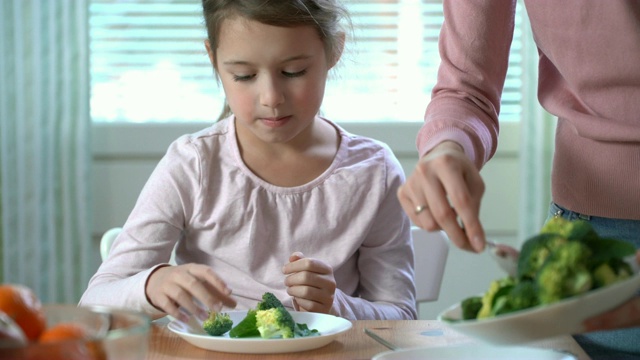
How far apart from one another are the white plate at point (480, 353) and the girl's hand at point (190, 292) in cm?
32

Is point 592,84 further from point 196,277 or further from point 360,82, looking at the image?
point 360,82

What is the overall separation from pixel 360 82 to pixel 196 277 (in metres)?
2.02

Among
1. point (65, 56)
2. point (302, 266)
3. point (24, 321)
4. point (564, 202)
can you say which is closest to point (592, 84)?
point (564, 202)

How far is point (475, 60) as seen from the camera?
1.34 meters

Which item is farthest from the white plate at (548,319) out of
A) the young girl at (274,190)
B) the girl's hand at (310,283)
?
the young girl at (274,190)

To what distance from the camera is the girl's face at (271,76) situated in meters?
1.57

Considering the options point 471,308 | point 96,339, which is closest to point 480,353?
point 471,308

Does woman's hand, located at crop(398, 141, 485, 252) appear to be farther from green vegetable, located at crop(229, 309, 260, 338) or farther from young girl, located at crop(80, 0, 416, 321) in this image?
young girl, located at crop(80, 0, 416, 321)

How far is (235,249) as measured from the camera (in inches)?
66.5

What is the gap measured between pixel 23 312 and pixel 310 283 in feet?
2.24

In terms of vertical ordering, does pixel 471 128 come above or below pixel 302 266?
above

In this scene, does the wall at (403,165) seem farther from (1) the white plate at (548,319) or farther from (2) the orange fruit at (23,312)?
(2) the orange fruit at (23,312)

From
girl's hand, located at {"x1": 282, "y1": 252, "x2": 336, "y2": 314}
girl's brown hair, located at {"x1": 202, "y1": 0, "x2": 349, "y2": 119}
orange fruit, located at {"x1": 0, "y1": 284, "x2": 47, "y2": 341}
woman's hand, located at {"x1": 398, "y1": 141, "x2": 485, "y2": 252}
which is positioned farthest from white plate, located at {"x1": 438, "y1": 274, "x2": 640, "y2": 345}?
girl's brown hair, located at {"x1": 202, "y1": 0, "x2": 349, "y2": 119}

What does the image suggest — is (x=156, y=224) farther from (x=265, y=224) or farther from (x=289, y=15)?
(x=289, y=15)
